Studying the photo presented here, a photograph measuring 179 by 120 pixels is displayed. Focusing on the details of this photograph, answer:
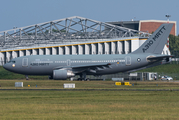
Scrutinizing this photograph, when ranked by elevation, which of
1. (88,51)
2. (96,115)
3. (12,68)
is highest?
(88,51)

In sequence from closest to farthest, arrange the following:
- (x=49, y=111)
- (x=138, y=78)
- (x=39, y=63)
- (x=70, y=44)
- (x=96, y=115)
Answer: (x=96, y=115)
(x=49, y=111)
(x=39, y=63)
(x=138, y=78)
(x=70, y=44)

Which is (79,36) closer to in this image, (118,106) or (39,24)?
(39,24)

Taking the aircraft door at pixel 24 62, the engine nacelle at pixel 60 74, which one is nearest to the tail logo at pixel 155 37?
the engine nacelle at pixel 60 74

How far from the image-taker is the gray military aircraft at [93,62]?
64875 mm

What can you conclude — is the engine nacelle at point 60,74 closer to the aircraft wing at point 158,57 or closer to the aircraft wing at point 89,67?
the aircraft wing at point 89,67

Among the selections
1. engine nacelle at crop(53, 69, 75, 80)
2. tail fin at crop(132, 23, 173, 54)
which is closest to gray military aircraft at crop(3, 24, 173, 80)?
tail fin at crop(132, 23, 173, 54)

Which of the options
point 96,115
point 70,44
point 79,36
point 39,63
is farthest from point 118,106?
point 79,36

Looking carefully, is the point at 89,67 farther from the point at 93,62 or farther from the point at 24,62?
the point at 24,62

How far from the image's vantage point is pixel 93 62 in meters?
66.2

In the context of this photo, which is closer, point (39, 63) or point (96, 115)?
point (96, 115)

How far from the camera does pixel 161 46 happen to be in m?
67.4

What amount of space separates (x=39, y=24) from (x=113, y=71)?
8336cm

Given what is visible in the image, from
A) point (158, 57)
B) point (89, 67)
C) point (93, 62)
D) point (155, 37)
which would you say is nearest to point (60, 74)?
point (89, 67)

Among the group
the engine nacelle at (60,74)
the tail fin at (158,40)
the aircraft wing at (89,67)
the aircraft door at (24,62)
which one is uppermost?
the tail fin at (158,40)
